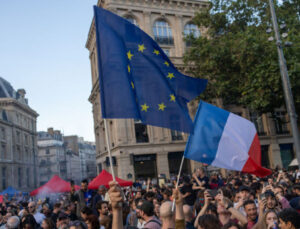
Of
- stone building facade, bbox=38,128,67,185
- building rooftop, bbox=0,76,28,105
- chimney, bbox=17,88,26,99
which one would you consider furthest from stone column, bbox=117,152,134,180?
stone building facade, bbox=38,128,67,185

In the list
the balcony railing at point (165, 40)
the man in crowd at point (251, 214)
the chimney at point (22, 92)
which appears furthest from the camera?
the chimney at point (22, 92)

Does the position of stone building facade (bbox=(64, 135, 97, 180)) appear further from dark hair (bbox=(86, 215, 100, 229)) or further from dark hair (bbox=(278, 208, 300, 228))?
dark hair (bbox=(278, 208, 300, 228))

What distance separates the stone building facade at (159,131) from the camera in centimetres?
2708

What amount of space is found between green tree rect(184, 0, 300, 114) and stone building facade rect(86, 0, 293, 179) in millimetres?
3133

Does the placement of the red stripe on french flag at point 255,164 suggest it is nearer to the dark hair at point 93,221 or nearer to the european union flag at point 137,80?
the european union flag at point 137,80

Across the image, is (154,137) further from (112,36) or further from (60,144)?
(60,144)

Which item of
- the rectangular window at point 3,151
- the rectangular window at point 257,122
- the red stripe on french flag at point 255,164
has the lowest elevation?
the red stripe on french flag at point 255,164

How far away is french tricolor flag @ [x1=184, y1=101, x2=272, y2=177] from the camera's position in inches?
245

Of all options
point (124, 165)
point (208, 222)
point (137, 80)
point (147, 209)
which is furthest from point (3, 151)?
point (208, 222)

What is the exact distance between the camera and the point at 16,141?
5694 centimetres

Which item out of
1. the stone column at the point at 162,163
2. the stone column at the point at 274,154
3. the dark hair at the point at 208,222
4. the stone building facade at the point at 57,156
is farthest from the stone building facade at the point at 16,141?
the dark hair at the point at 208,222

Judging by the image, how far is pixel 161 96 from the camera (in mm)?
5500

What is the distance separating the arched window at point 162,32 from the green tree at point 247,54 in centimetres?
579

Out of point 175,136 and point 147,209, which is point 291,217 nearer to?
point 147,209
